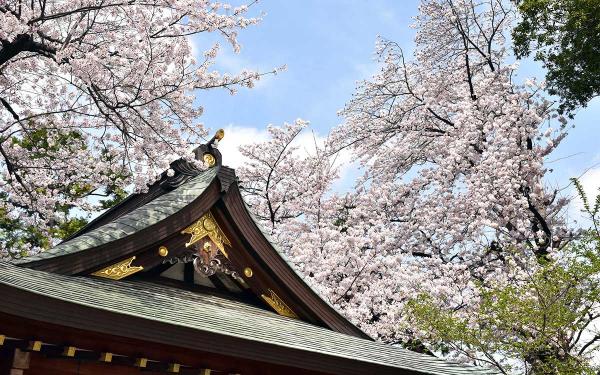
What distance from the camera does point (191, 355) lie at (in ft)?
17.3

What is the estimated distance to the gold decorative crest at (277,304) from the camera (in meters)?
7.47

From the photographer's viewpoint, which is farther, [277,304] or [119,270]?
[277,304]

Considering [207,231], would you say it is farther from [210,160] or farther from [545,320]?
[545,320]

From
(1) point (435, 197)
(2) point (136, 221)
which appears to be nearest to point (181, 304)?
(2) point (136, 221)

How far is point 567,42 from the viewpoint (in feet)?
53.2

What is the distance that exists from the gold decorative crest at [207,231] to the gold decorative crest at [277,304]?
2.54 ft

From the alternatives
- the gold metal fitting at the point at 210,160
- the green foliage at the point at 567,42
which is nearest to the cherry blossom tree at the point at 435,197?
the green foliage at the point at 567,42

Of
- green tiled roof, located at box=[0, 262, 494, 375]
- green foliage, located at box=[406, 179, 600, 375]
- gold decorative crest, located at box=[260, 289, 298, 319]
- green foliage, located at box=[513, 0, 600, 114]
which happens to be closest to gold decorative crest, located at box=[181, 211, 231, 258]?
green tiled roof, located at box=[0, 262, 494, 375]

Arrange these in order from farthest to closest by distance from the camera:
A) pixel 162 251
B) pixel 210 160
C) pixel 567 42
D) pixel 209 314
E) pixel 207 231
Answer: pixel 567 42 < pixel 210 160 < pixel 207 231 < pixel 162 251 < pixel 209 314

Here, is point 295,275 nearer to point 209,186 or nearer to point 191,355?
point 209,186

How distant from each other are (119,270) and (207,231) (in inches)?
44.3

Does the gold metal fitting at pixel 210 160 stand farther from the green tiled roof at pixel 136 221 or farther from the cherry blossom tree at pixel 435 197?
the cherry blossom tree at pixel 435 197

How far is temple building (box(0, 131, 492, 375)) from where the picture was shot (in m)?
4.52

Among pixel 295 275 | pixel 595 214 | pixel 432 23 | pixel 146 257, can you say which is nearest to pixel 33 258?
pixel 146 257
